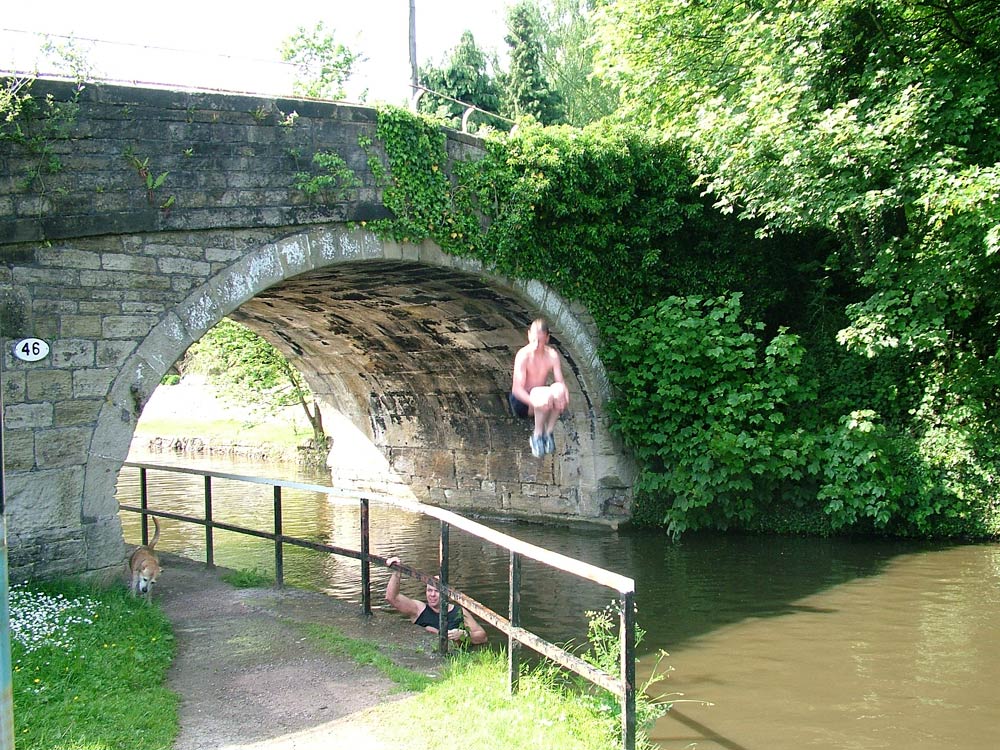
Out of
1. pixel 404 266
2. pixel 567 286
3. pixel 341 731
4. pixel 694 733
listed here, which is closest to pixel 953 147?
pixel 567 286

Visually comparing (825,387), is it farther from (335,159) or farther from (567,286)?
(335,159)

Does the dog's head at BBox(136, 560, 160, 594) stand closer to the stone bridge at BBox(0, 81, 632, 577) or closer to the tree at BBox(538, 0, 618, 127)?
the stone bridge at BBox(0, 81, 632, 577)

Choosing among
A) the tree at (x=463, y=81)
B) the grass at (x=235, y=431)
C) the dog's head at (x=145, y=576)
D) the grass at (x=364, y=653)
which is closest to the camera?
the grass at (x=364, y=653)

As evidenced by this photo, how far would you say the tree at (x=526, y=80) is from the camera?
27.1 metres

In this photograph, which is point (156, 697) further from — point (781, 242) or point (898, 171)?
point (781, 242)

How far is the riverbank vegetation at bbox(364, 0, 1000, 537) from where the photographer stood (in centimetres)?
975

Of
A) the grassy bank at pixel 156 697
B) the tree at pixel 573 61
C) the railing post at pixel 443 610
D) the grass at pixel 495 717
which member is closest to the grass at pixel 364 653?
the grassy bank at pixel 156 697

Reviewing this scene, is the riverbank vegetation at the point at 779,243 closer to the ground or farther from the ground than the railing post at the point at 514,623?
farther from the ground

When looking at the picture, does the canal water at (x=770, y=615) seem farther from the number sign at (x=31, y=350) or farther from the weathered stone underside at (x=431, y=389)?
the number sign at (x=31, y=350)

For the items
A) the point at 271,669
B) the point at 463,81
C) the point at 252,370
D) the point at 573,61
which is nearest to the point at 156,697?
the point at 271,669

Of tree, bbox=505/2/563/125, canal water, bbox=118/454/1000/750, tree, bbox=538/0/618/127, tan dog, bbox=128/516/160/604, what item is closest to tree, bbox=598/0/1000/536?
canal water, bbox=118/454/1000/750

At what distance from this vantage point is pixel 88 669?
17.5 feet

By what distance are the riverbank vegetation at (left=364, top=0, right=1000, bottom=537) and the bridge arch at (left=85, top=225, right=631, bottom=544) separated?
44 cm

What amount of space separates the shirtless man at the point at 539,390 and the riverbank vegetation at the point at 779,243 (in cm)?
380
